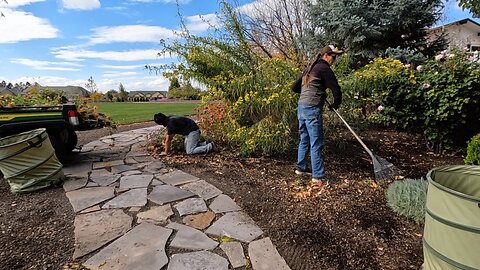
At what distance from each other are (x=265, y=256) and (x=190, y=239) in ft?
2.05

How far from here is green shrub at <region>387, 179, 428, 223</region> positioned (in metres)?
2.53

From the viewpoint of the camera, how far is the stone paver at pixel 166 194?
10.1ft

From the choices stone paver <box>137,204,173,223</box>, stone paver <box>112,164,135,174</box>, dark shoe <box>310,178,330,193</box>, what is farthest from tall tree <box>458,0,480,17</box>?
stone paver <box>112,164,135,174</box>

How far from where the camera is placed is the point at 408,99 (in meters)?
4.86

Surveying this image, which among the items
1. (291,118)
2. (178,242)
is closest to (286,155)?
(291,118)

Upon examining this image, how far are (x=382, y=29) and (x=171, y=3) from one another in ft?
15.6

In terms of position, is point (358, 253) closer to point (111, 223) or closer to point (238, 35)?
point (111, 223)

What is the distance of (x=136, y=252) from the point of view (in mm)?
2127

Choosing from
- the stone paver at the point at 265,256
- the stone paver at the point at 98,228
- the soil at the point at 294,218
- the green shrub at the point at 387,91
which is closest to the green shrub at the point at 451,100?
the green shrub at the point at 387,91

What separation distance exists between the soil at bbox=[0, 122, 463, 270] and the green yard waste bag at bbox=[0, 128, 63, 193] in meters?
0.14

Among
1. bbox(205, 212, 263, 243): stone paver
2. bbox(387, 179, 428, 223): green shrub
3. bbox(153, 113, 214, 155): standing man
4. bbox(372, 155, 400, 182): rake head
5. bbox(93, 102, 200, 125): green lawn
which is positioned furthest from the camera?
bbox(93, 102, 200, 125): green lawn

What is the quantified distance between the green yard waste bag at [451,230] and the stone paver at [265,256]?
0.89 m

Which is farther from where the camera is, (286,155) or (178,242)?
(286,155)

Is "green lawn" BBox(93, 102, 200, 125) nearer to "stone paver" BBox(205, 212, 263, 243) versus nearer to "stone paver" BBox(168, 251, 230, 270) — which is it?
"stone paver" BBox(205, 212, 263, 243)
